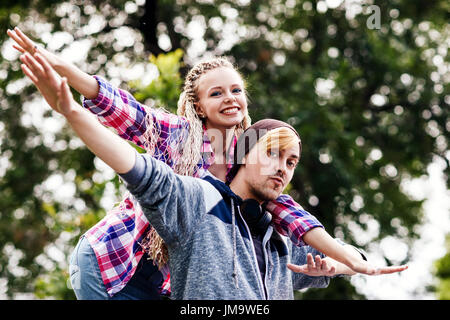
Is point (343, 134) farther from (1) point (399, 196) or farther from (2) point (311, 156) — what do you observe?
(1) point (399, 196)

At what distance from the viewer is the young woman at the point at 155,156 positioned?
2.24 m

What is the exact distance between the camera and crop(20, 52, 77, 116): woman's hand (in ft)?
5.38

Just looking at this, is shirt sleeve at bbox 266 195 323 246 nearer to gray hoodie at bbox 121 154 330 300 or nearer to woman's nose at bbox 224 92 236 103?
gray hoodie at bbox 121 154 330 300

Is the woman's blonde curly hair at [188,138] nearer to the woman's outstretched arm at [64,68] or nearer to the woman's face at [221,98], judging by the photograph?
the woman's face at [221,98]

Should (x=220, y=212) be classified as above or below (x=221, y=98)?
below

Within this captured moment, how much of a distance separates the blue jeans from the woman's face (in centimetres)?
64

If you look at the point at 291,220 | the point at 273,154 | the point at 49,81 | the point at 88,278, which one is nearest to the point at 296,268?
the point at 291,220

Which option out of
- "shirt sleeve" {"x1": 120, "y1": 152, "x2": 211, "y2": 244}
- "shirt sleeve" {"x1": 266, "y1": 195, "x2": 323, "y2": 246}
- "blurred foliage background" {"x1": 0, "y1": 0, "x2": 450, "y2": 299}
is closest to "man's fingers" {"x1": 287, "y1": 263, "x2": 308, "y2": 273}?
"shirt sleeve" {"x1": 266, "y1": 195, "x2": 323, "y2": 246}

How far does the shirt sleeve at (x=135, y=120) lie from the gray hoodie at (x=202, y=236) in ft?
1.13

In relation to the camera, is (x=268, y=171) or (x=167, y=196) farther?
(x=268, y=171)

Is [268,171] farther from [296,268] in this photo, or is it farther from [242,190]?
[296,268]

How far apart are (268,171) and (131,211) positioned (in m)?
0.62

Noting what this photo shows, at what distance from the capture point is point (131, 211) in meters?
2.42

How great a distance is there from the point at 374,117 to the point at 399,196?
130 centimetres
